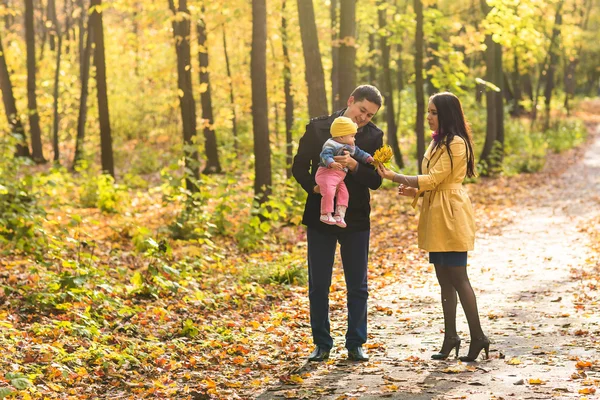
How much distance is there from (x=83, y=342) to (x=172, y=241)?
5324 mm

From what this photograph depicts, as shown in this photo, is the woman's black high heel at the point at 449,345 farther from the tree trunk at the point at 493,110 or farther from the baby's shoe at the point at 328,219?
the tree trunk at the point at 493,110

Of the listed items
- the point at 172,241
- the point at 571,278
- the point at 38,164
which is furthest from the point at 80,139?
the point at 571,278

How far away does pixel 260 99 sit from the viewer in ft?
42.8

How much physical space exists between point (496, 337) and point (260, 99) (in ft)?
23.3

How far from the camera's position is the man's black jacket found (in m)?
6.09

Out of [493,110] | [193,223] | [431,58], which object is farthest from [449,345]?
[493,110]

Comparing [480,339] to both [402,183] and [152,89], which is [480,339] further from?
[152,89]

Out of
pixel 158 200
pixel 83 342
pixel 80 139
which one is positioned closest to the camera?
pixel 83 342

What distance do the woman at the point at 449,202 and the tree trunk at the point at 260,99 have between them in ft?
22.1

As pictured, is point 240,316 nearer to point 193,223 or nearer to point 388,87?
point 193,223

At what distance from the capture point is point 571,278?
10.2 m

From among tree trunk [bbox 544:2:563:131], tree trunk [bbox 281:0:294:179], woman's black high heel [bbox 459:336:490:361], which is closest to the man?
woman's black high heel [bbox 459:336:490:361]

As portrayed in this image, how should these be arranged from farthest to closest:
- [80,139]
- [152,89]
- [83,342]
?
[152,89] < [80,139] < [83,342]

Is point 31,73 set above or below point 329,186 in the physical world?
above
